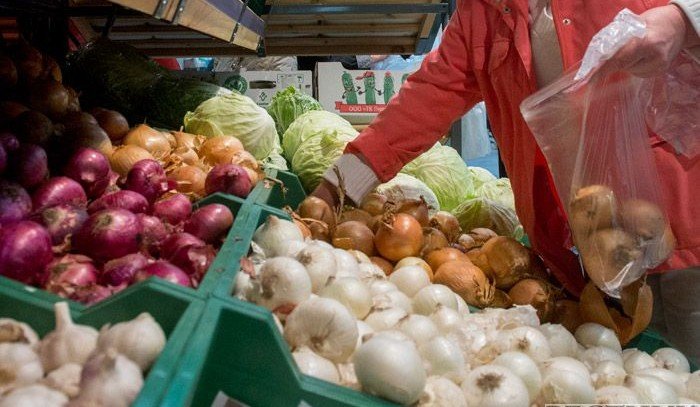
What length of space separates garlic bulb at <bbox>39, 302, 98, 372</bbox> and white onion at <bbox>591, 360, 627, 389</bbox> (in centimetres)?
118

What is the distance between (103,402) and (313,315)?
1.85ft

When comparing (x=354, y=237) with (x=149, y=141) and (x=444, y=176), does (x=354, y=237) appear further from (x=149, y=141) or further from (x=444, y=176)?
(x=444, y=176)

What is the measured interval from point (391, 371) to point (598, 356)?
0.80 m

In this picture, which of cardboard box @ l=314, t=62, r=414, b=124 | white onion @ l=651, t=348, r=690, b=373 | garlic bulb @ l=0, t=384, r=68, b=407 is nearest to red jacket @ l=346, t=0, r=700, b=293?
white onion @ l=651, t=348, r=690, b=373

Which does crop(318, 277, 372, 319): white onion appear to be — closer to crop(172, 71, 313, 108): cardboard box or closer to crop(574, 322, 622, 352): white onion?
crop(574, 322, 622, 352): white onion

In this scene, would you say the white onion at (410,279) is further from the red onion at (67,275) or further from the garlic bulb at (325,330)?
the red onion at (67,275)

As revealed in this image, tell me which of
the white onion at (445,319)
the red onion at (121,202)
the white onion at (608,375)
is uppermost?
the red onion at (121,202)

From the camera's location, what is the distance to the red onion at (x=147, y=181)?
1925mm

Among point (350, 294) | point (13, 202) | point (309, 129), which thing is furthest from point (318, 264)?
point (309, 129)

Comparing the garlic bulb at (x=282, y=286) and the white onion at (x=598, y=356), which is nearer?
the garlic bulb at (x=282, y=286)

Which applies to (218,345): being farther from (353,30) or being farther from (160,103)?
(353,30)

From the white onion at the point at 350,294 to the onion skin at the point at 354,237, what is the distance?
0.61 m

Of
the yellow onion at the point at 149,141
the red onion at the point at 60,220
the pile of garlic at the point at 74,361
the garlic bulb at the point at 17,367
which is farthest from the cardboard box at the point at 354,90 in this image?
the garlic bulb at the point at 17,367

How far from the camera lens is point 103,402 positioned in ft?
2.67
